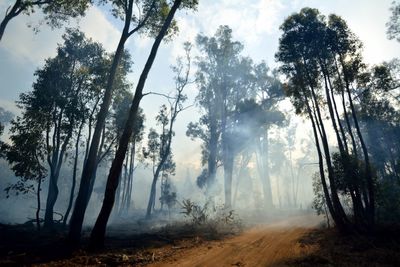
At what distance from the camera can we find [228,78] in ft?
115

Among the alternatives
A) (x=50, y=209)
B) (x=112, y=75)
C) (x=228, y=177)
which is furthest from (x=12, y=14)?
(x=228, y=177)

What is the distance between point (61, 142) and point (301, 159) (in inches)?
2938

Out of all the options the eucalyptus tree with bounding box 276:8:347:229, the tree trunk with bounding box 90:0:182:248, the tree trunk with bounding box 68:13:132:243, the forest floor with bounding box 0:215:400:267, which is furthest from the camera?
the eucalyptus tree with bounding box 276:8:347:229

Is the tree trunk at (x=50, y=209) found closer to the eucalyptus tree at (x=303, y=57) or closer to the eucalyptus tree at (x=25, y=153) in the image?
the eucalyptus tree at (x=25, y=153)

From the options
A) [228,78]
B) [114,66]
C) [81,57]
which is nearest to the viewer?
[114,66]

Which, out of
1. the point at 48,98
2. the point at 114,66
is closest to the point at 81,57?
the point at 48,98

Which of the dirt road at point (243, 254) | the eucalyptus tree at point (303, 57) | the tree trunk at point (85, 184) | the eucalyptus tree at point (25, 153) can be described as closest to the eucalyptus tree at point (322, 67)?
the eucalyptus tree at point (303, 57)

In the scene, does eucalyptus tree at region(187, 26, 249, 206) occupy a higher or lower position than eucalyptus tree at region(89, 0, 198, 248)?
higher

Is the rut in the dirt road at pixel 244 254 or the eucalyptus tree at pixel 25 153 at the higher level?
the eucalyptus tree at pixel 25 153

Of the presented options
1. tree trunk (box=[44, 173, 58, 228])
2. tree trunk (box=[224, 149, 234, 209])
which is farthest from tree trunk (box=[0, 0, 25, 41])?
tree trunk (box=[224, 149, 234, 209])

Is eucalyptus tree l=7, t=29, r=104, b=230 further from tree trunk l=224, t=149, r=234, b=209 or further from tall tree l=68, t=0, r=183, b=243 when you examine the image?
tree trunk l=224, t=149, r=234, b=209

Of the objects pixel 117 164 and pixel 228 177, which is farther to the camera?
pixel 228 177

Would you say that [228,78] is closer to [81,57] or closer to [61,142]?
[81,57]

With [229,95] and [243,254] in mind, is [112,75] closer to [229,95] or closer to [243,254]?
[243,254]
